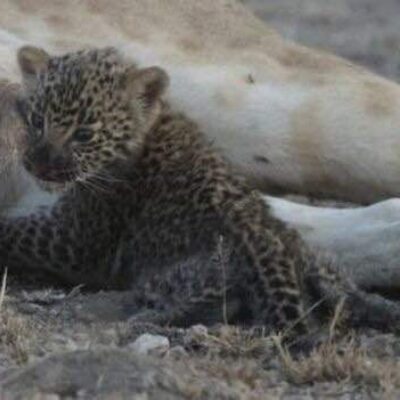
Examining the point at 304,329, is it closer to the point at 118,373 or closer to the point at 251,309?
the point at 251,309

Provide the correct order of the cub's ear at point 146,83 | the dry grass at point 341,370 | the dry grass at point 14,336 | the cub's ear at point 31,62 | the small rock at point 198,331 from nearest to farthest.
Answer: the dry grass at point 341,370, the dry grass at point 14,336, the small rock at point 198,331, the cub's ear at point 146,83, the cub's ear at point 31,62

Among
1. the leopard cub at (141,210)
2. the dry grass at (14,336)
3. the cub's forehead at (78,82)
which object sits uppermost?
the cub's forehead at (78,82)

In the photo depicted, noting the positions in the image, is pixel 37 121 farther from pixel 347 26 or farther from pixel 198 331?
pixel 347 26

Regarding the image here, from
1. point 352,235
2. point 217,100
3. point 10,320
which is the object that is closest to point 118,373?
point 10,320

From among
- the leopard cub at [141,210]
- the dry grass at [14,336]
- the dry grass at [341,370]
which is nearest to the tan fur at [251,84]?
the leopard cub at [141,210]

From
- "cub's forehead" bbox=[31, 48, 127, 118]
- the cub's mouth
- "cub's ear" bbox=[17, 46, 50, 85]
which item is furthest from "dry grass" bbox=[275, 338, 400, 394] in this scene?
"cub's ear" bbox=[17, 46, 50, 85]

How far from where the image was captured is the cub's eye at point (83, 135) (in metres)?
4.94

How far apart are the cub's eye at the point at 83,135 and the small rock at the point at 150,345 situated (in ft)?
2.34

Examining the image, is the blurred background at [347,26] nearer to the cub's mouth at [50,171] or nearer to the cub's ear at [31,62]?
the cub's ear at [31,62]

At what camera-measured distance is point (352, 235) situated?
17.8ft

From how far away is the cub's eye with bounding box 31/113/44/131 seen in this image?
4.95 m

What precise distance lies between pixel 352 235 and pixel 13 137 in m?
1.00

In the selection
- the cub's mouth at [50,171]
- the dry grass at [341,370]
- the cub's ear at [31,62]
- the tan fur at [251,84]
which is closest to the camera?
the dry grass at [341,370]

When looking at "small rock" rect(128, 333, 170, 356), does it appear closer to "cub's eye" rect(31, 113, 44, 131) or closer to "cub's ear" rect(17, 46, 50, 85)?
"cub's eye" rect(31, 113, 44, 131)
